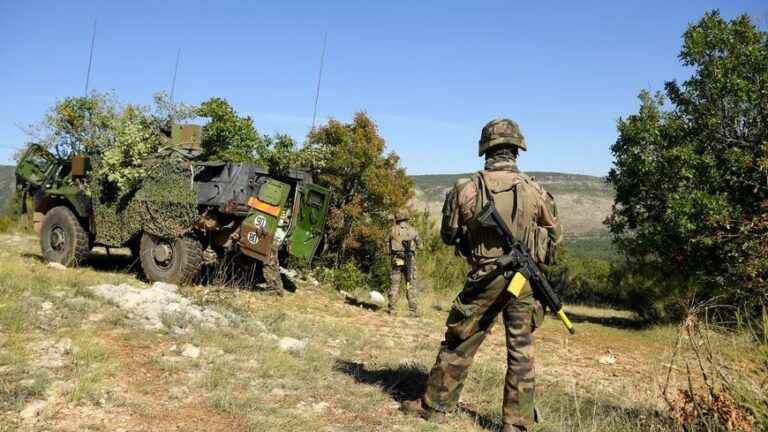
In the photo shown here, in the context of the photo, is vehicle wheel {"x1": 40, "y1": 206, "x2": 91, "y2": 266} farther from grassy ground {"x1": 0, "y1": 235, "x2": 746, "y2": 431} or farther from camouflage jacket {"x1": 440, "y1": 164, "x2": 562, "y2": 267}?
camouflage jacket {"x1": 440, "y1": 164, "x2": 562, "y2": 267}

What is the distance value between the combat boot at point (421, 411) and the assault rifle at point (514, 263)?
1.03 m

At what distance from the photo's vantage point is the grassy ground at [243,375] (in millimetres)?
3914

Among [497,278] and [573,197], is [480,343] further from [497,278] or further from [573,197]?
[573,197]

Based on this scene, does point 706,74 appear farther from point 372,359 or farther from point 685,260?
point 372,359

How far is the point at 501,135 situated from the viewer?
4.29 metres

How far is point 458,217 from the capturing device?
170 inches

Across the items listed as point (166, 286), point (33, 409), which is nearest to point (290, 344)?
point (33, 409)

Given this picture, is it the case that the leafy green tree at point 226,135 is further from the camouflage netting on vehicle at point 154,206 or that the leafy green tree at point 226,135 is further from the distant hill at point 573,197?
the distant hill at point 573,197

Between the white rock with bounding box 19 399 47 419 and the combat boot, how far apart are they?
2360 millimetres

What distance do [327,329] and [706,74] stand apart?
363 inches

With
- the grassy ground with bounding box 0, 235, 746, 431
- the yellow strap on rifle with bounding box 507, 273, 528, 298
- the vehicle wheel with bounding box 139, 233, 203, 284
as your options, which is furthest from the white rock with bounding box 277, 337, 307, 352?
the vehicle wheel with bounding box 139, 233, 203, 284

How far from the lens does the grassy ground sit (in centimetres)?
391

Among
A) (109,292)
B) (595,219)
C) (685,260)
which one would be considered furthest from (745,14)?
(595,219)

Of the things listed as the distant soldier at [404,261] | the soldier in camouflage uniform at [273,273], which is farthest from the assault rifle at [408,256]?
the soldier in camouflage uniform at [273,273]
